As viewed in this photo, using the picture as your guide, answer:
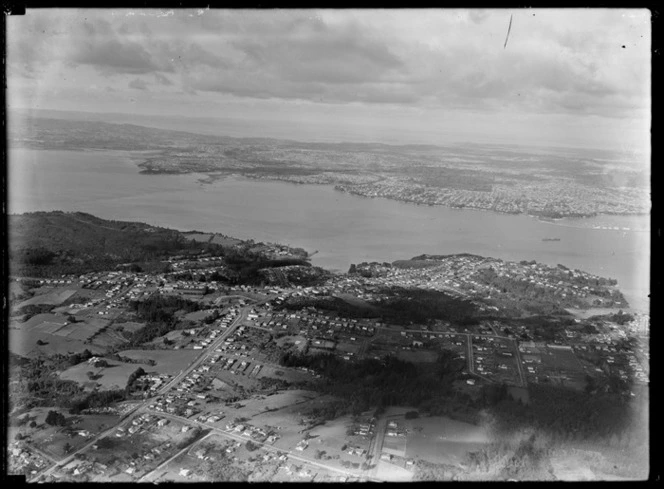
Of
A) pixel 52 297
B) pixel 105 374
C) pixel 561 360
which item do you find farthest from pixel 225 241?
pixel 561 360

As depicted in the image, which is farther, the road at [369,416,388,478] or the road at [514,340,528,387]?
the road at [514,340,528,387]

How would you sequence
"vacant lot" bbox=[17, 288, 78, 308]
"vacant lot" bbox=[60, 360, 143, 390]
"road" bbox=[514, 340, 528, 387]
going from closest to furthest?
"vacant lot" bbox=[60, 360, 143, 390], "road" bbox=[514, 340, 528, 387], "vacant lot" bbox=[17, 288, 78, 308]

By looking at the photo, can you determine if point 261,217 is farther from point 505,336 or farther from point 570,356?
point 570,356

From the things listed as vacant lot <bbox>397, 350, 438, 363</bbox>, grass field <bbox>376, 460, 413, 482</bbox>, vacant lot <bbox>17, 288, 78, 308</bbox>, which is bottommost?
grass field <bbox>376, 460, 413, 482</bbox>

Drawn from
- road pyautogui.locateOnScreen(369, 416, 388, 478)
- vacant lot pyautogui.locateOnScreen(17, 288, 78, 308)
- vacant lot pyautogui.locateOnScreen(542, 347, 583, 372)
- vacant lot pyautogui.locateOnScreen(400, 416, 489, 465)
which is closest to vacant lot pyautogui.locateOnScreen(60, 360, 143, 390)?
vacant lot pyautogui.locateOnScreen(17, 288, 78, 308)

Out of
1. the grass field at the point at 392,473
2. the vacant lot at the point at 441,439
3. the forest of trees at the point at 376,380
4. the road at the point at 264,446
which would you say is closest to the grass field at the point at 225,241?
the forest of trees at the point at 376,380

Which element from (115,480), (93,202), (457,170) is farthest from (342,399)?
(93,202)

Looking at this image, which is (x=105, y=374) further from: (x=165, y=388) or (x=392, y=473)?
(x=392, y=473)

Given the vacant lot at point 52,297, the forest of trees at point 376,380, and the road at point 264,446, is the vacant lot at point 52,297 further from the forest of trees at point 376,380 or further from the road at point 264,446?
the forest of trees at point 376,380

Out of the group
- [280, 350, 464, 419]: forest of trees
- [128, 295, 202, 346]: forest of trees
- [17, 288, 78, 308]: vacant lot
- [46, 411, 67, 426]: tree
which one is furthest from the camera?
[128, 295, 202, 346]: forest of trees

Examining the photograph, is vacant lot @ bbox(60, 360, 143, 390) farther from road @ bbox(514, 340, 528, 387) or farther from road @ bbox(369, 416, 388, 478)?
road @ bbox(514, 340, 528, 387)
